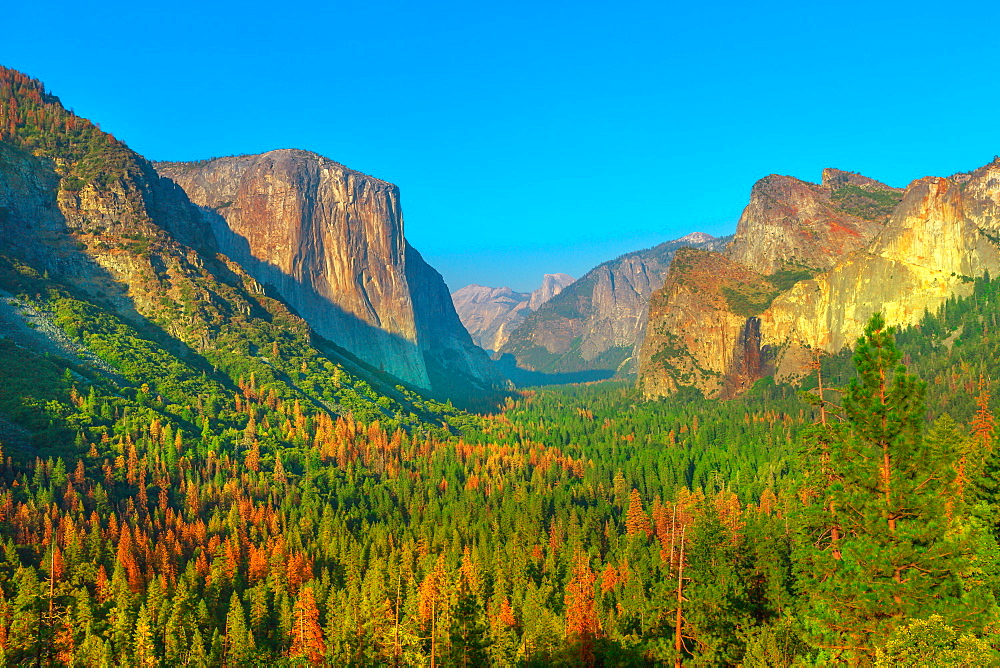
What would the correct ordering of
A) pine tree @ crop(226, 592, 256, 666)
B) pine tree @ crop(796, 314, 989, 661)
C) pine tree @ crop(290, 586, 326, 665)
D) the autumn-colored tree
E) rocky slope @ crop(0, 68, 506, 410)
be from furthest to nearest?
rocky slope @ crop(0, 68, 506, 410), pine tree @ crop(290, 586, 326, 665), pine tree @ crop(226, 592, 256, 666), the autumn-colored tree, pine tree @ crop(796, 314, 989, 661)

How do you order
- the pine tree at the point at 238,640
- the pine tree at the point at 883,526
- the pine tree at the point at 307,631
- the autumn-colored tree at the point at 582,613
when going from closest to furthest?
the pine tree at the point at 883,526 → the autumn-colored tree at the point at 582,613 → the pine tree at the point at 238,640 → the pine tree at the point at 307,631

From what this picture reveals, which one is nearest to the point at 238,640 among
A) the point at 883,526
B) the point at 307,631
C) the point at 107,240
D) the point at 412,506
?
the point at 307,631

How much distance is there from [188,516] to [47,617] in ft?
150

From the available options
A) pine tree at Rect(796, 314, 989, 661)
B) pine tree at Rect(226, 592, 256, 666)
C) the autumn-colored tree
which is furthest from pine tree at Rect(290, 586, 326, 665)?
pine tree at Rect(796, 314, 989, 661)

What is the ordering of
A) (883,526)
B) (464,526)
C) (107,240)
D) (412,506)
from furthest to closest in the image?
(107,240)
(412,506)
(464,526)
(883,526)

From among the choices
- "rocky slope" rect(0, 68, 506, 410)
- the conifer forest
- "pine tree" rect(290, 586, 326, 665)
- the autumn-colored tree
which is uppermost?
"rocky slope" rect(0, 68, 506, 410)

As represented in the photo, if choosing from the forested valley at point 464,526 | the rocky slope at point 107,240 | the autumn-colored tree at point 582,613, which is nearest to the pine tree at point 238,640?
the forested valley at point 464,526

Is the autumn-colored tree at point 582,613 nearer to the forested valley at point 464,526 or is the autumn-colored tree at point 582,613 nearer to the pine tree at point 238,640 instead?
the forested valley at point 464,526

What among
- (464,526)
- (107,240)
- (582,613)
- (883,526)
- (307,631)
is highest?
(107,240)

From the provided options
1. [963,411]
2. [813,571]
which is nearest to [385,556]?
[813,571]

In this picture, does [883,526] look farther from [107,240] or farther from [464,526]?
[107,240]

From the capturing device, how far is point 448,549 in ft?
301

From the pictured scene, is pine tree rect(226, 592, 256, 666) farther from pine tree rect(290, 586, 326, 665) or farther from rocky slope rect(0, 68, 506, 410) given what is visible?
rocky slope rect(0, 68, 506, 410)

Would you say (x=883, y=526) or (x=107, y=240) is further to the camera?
(x=107, y=240)
